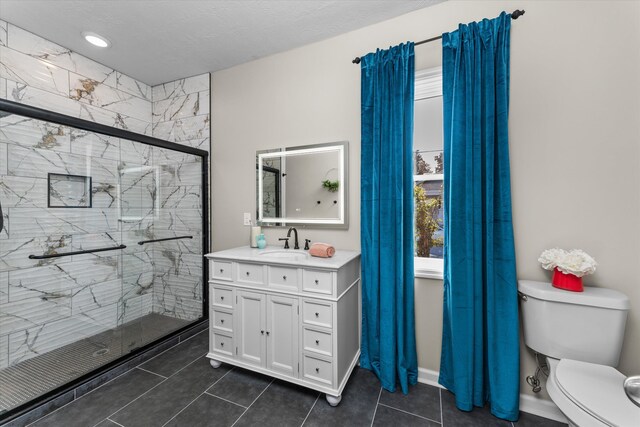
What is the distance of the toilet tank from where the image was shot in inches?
50.8

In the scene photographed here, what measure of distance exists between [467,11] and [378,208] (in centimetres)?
141

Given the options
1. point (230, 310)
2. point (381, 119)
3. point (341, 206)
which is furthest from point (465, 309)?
point (230, 310)

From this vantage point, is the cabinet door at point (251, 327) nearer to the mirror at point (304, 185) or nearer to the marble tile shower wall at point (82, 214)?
the mirror at point (304, 185)

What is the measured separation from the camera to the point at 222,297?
6.48ft

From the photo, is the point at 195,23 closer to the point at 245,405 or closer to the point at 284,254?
the point at 284,254

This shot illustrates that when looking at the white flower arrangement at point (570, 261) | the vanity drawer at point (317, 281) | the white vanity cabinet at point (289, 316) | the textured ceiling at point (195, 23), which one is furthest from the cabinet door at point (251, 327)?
the textured ceiling at point (195, 23)

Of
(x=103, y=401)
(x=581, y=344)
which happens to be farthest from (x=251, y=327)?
(x=581, y=344)

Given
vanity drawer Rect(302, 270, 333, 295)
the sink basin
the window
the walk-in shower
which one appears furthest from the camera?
the sink basin

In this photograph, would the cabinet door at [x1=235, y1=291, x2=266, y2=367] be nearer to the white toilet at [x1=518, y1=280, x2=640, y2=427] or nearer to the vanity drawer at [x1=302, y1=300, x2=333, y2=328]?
the vanity drawer at [x1=302, y1=300, x2=333, y2=328]

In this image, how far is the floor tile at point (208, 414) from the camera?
1.50m

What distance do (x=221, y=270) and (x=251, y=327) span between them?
47 centimetres

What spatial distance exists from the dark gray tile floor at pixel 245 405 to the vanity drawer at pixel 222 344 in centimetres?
15

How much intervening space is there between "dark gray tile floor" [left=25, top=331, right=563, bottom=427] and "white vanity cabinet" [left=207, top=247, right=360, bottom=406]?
0.34 ft

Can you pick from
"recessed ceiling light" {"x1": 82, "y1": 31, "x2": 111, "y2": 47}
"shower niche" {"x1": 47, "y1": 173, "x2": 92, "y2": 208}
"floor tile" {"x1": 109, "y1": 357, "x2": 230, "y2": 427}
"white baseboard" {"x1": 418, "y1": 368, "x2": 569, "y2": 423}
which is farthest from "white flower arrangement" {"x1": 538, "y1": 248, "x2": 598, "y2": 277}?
"recessed ceiling light" {"x1": 82, "y1": 31, "x2": 111, "y2": 47}
